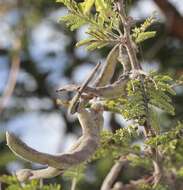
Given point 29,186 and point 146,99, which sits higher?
point 146,99

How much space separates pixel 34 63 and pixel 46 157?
3538 mm

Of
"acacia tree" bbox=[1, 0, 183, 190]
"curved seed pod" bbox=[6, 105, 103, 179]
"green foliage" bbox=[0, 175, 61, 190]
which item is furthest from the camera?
"green foliage" bbox=[0, 175, 61, 190]

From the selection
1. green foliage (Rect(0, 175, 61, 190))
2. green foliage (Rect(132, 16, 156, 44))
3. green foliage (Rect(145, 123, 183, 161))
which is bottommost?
green foliage (Rect(0, 175, 61, 190))

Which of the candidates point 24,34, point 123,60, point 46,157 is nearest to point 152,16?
point 123,60

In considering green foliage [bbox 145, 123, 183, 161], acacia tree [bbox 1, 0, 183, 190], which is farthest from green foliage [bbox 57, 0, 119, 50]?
green foliage [bbox 145, 123, 183, 161]

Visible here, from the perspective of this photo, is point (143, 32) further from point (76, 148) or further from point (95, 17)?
point (76, 148)

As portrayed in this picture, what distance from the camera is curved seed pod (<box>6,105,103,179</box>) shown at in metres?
0.58

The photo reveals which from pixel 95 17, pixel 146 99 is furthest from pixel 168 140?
pixel 95 17

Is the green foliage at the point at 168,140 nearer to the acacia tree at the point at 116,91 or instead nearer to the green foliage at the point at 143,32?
the acacia tree at the point at 116,91

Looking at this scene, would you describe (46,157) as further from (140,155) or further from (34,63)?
(34,63)

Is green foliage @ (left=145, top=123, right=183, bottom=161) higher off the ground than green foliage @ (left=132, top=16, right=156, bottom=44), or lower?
lower

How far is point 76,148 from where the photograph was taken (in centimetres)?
67

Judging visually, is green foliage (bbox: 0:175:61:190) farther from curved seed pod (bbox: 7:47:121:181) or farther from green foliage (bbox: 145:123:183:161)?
green foliage (bbox: 145:123:183:161)

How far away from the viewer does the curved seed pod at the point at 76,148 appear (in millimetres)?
576
